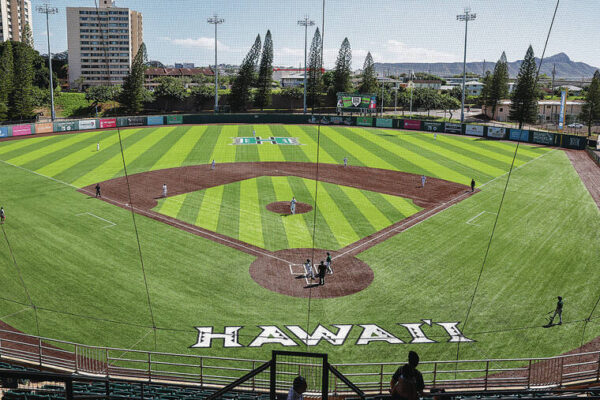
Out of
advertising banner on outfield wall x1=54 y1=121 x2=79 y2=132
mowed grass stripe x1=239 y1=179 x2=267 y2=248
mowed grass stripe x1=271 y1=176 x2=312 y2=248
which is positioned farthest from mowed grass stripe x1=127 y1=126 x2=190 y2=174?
mowed grass stripe x1=271 y1=176 x2=312 y2=248

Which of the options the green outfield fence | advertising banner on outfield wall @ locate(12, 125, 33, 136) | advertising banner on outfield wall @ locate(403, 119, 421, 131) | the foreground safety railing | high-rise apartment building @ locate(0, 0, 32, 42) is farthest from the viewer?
high-rise apartment building @ locate(0, 0, 32, 42)

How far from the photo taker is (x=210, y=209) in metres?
37.4

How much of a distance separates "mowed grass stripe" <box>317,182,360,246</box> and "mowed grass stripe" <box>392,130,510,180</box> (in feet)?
59.7

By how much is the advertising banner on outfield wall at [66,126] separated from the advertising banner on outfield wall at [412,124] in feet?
178

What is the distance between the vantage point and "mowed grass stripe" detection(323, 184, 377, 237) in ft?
110

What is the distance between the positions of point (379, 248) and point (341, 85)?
312 feet

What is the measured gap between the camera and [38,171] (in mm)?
49594

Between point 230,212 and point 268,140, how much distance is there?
117 feet

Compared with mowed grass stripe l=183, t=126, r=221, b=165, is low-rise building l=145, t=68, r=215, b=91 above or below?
above

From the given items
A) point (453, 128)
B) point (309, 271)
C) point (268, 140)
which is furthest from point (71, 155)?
point (453, 128)

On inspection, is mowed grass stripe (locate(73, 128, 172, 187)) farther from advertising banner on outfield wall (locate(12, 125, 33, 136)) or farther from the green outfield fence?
advertising banner on outfield wall (locate(12, 125, 33, 136))

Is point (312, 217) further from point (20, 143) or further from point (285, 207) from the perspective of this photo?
point (20, 143)

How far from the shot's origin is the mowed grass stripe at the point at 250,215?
31494 millimetres

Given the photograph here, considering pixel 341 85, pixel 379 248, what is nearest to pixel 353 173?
pixel 379 248
